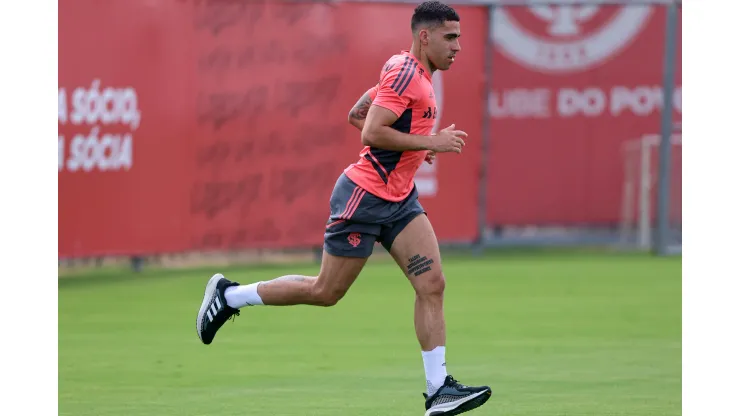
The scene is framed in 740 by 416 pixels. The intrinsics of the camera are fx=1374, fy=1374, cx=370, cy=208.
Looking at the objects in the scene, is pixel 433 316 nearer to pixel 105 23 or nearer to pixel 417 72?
pixel 417 72

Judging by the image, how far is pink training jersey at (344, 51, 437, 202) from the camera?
7.70 meters

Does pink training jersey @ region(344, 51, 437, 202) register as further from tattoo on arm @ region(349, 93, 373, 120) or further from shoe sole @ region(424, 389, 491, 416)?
shoe sole @ region(424, 389, 491, 416)

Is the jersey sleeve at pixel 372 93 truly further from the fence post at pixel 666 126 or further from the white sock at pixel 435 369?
the fence post at pixel 666 126

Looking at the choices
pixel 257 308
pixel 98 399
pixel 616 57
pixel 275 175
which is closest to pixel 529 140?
pixel 616 57

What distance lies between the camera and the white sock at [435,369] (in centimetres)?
770

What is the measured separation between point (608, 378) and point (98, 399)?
347 centimetres

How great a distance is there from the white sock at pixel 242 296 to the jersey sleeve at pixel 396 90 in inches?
59.1

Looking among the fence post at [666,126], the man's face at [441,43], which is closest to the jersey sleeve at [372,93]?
the man's face at [441,43]

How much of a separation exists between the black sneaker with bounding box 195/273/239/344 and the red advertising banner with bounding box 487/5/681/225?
12.7 metres

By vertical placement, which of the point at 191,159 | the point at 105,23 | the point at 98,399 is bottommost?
the point at 98,399

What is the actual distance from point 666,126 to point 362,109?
1054 centimetres

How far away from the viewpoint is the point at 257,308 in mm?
13758

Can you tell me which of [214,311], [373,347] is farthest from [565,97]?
[214,311]

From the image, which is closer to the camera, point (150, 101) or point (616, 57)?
point (150, 101)
